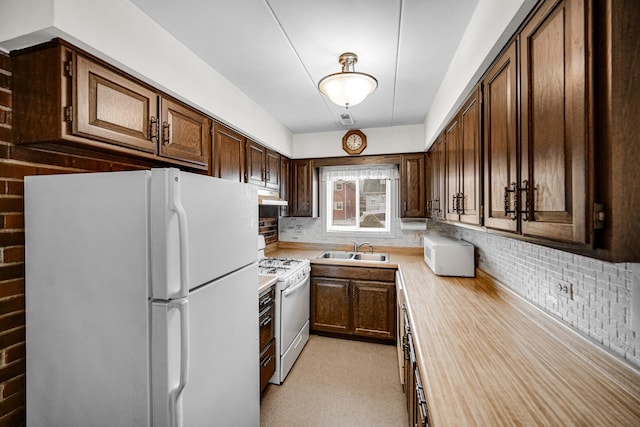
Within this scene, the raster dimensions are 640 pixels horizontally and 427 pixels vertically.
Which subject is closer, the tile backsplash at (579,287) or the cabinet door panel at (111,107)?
the tile backsplash at (579,287)

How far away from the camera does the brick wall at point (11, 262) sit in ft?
3.94

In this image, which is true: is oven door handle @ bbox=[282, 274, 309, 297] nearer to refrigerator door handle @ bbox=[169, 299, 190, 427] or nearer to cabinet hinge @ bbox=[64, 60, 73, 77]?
refrigerator door handle @ bbox=[169, 299, 190, 427]

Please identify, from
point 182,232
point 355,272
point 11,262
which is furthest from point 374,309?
point 11,262

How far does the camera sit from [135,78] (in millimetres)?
1486

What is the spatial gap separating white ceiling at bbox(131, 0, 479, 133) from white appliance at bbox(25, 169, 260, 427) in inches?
36.3

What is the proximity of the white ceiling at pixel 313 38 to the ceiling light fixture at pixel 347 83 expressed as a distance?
68 millimetres

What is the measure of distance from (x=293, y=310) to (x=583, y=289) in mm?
2070

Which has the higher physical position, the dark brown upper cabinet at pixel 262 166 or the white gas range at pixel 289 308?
the dark brown upper cabinet at pixel 262 166

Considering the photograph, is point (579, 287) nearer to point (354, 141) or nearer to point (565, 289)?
point (565, 289)

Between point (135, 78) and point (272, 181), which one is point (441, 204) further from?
point (135, 78)

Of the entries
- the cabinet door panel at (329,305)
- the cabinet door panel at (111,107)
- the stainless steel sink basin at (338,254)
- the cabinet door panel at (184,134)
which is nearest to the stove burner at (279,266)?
the cabinet door panel at (329,305)

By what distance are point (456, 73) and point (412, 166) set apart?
62.4 inches

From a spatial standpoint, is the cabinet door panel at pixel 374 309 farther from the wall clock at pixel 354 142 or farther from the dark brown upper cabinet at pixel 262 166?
the wall clock at pixel 354 142

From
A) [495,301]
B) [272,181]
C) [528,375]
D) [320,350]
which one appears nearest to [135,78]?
[272,181]
